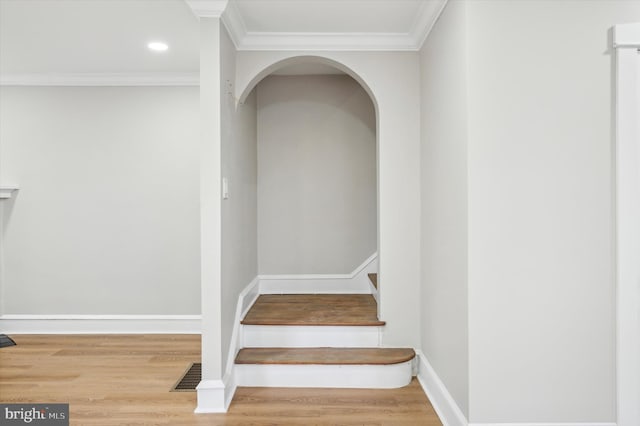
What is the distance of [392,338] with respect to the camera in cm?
317

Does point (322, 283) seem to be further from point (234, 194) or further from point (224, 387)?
point (224, 387)

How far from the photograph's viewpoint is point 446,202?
8.16 ft

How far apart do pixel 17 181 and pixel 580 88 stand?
4.74 metres

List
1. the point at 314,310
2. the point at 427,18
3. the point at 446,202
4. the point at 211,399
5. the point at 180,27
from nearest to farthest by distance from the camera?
1. the point at 446,202
2. the point at 211,399
3. the point at 427,18
4. the point at 180,27
5. the point at 314,310

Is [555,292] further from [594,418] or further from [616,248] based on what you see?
[594,418]

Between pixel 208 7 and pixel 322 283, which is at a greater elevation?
pixel 208 7

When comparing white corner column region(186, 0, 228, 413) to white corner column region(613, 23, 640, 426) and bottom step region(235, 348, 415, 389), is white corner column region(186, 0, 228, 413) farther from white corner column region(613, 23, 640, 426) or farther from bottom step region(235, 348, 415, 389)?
white corner column region(613, 23, 640, 426)

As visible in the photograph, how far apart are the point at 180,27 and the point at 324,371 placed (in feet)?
8.61

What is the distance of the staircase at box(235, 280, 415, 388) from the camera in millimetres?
2895

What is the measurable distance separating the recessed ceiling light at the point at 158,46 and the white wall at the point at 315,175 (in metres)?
1.04

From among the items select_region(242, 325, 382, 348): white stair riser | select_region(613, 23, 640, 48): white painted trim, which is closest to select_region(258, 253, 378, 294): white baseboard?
select_region(242, 325, 382, 348): white stair riser

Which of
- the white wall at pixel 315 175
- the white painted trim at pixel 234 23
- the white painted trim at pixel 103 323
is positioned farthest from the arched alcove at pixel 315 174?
the white painted trim at pixel 234 23

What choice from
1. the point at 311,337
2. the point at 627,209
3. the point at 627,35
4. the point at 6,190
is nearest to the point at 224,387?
the point at 311,337

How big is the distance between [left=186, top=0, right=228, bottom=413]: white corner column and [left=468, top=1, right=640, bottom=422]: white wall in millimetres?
1472
